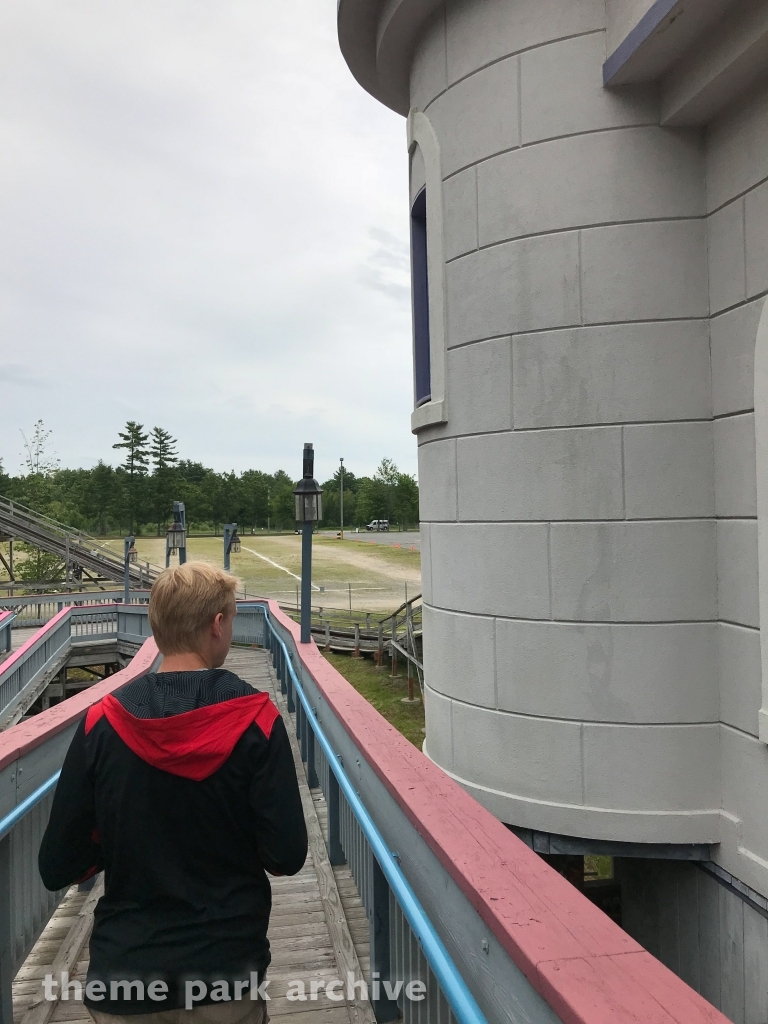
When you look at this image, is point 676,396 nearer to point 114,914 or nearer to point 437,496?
point 437,496

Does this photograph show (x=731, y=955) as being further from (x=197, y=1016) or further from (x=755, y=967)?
(x=197, y=1016)

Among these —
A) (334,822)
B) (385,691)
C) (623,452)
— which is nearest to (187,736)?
(334,822)

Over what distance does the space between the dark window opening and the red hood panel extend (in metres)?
4.73

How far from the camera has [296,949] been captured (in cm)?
401

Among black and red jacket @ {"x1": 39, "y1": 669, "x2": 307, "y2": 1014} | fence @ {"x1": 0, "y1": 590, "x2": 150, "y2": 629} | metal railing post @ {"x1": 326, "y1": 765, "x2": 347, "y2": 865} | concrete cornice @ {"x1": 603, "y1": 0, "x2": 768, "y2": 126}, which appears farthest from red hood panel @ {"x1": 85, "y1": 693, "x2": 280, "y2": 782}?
fence @ {"x1": 0, "y1": 590, "x2": 150, "y2": 629}

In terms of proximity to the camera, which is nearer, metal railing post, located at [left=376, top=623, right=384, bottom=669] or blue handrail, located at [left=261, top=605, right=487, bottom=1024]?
blue handrail, located at [left=261, top=605, right=487, bottom=1024]

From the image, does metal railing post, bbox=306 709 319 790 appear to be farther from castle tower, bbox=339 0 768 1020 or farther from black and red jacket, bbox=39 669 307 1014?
black and red jacket, bbox=39 669 307 1014

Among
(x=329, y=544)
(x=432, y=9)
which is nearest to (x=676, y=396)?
(x=432, y=9)

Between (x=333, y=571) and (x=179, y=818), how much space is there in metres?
68.3

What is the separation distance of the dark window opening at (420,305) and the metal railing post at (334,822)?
315cm

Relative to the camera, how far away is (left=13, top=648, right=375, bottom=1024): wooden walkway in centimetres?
339

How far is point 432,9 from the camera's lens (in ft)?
18.7

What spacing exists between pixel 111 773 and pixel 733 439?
4.01 meters

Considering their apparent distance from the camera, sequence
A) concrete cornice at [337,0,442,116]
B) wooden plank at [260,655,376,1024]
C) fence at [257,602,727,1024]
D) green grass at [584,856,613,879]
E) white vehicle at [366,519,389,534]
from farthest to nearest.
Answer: white vehicle at [366,519,389,534], green grass at [584,856,613,879], concrete cornice at [337,0,442,116], wooden plank at [260,655,376,1024], fence at [257,602,727,1024]
